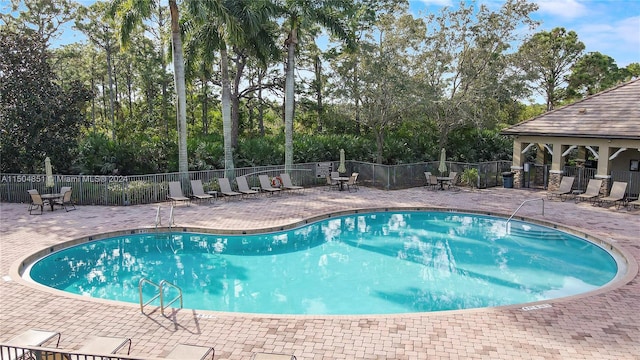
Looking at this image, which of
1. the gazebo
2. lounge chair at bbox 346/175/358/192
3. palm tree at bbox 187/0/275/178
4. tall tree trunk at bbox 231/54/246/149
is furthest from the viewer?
tall tree trunk at bbox 231/54/246/149

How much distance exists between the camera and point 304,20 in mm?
20203

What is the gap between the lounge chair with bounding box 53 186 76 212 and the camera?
16.9 metres

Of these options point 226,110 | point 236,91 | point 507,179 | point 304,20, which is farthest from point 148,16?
point 507,179

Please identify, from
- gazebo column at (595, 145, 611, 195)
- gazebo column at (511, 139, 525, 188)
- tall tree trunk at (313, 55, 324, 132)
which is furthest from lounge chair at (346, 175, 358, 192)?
gazebo column at (595, 145, 611, 195)

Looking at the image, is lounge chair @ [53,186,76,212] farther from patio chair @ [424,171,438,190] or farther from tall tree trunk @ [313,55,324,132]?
tall tree trunk @ [313,55,324,132]

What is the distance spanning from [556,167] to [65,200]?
67.8 ft

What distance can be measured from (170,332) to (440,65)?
21.3m

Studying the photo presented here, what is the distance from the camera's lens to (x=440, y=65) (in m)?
24.9

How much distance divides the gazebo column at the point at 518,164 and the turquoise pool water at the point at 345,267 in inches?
288

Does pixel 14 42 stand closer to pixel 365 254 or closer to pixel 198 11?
pixel 198 11

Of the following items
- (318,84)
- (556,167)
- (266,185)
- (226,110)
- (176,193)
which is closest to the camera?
(176,193)

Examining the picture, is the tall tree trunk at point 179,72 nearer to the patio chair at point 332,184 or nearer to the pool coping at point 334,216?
the pool coping at point 334,216

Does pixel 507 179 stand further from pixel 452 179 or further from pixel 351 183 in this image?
pixel 351 183

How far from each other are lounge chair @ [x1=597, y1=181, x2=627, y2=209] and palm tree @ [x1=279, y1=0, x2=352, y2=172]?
12618 mm
